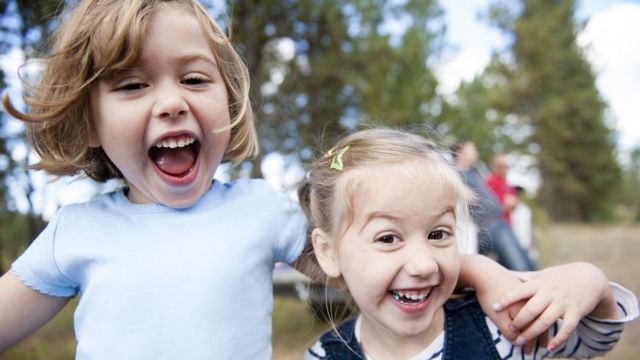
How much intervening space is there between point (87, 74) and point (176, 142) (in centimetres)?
24

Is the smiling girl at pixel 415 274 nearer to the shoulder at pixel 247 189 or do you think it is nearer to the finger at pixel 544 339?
the finger at pixel 544 339

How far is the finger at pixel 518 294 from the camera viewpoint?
3.71 feet

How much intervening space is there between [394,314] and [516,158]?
22020 millimetres

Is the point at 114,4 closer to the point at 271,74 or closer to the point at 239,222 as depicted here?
the point at 239,222

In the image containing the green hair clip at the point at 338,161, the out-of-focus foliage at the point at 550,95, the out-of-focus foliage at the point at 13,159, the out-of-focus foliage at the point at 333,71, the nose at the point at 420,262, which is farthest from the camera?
the out-of-focus foliage at the point at 550,95

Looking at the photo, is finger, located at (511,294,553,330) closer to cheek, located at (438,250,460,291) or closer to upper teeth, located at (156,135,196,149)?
cheek, located at (438,250,460,291)

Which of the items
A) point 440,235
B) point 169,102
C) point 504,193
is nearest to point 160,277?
point 169,102

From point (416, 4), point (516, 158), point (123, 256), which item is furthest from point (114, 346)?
point (516, 158)

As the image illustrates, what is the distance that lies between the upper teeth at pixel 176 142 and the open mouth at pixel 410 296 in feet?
1.87

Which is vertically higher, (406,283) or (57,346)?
(406,283)

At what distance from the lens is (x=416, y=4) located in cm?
582

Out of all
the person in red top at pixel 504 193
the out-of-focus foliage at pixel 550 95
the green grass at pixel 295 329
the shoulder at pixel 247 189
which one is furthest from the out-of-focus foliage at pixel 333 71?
the out-of-focus foliage at pixel 550 95

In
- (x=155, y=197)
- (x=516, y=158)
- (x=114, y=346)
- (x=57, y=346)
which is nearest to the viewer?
(x=114, y=346)

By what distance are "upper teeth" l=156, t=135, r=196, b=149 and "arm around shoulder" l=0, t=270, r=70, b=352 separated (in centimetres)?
45
